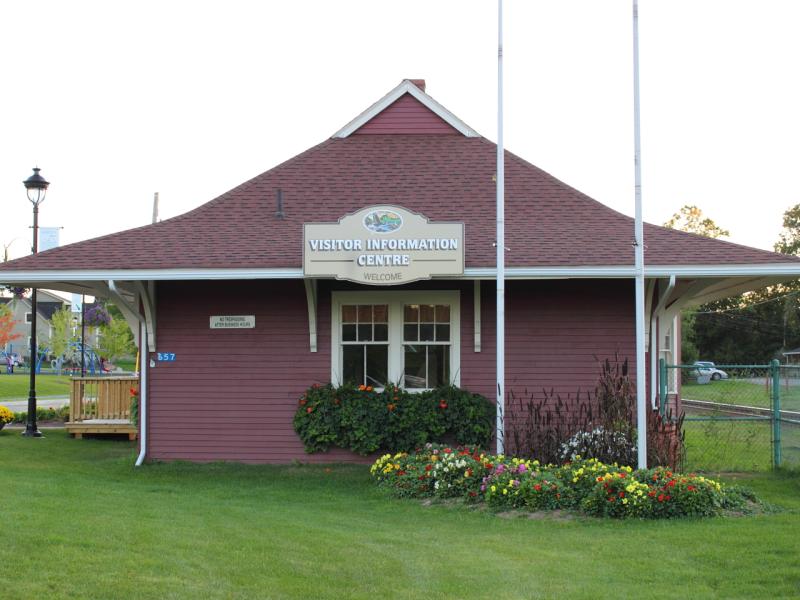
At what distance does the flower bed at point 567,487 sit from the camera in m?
9.70

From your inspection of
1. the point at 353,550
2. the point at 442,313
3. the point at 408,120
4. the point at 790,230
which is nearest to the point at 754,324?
the point at 790,230

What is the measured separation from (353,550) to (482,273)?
5.92 m

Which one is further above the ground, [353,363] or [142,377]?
[353,363]

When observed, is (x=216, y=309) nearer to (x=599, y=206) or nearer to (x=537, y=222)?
(x=537, y=222)

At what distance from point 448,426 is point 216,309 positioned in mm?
3856

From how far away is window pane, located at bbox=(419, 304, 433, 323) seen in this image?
46.9 feet

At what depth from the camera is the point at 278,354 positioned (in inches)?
567

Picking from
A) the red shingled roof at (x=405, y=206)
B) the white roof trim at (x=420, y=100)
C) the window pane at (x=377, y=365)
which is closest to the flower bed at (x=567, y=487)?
the window pane at (x=377, y=365)

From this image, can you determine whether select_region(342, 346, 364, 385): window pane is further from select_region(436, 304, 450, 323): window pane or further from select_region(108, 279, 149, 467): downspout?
select_region(108, 279, 149, 467): downspout

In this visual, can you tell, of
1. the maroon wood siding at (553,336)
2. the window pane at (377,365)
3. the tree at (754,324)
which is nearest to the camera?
the maroon wood siding at (553,336)

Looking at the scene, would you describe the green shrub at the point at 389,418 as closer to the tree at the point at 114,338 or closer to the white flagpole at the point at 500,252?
the white flagpole at the point at 500,252

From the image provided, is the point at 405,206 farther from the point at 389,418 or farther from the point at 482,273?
the point at 389,418

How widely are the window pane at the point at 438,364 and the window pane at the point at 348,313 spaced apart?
4.02ft

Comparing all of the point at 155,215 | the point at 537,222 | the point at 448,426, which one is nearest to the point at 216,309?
the point at 448,426
